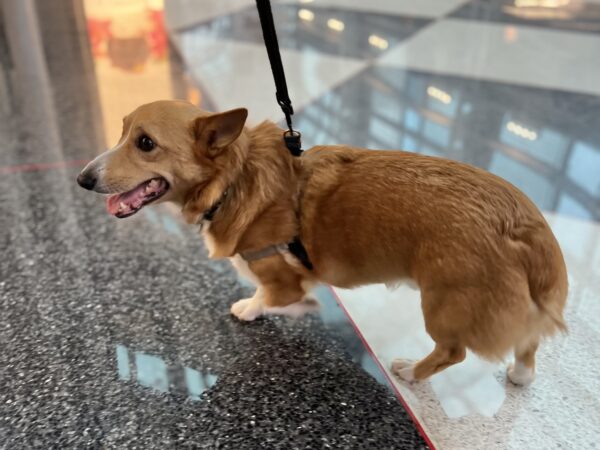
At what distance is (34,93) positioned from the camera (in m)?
3.26

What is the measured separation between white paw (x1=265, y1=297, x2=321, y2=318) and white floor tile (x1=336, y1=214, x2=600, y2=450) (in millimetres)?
109

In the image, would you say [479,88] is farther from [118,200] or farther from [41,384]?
[41,384]

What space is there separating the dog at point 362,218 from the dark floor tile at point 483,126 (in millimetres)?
1176

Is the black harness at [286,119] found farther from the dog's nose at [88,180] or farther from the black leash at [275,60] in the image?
the dog's nose at [88,180]

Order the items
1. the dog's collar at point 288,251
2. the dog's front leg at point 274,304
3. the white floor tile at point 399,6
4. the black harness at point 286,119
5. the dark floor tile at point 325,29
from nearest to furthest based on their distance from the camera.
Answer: the black harness at point 286,119 → the dog's collar at point 288,251 → the dog's front leg at point 274,304 → the dark floor tile at point 325,29 → the white floor tile at point 399,6

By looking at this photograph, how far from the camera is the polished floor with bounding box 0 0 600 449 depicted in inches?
51.9

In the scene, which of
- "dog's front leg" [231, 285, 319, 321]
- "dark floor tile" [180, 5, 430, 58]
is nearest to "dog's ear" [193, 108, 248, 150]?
"dog's front leg" [231, 285, 319, 321]

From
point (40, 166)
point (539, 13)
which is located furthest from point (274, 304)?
point (539, 13)

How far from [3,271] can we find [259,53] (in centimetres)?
271

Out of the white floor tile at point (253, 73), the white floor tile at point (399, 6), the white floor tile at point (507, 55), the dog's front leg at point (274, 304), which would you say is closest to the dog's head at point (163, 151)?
the dog's front leg at point (274, 304)

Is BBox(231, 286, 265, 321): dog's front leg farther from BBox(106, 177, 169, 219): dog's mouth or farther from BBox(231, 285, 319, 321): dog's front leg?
BBox(106, 177, 169, 219): dog's mouth

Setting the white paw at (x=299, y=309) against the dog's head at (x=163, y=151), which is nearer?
the dog's head at (x=163, y=151)

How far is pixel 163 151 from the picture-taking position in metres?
1.22

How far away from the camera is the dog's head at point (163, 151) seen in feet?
3.97
